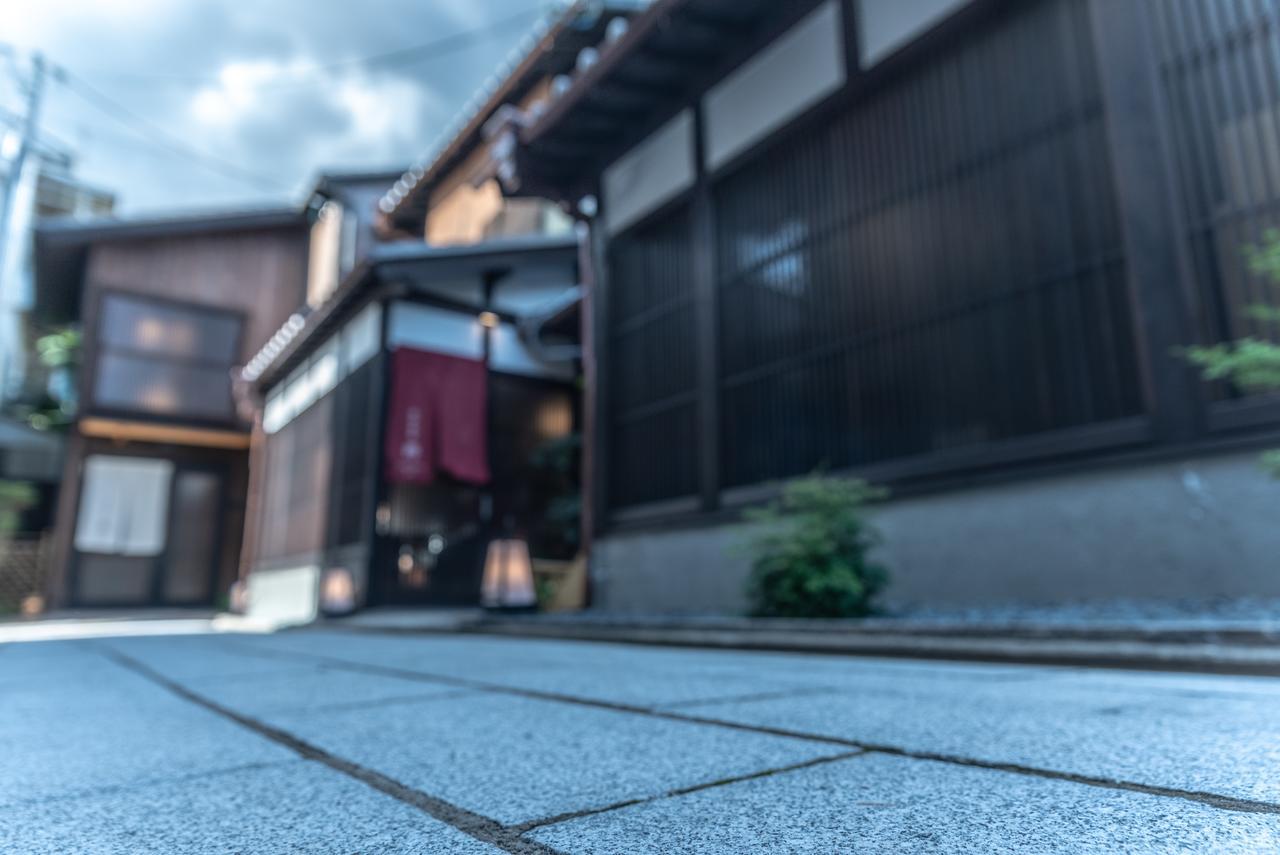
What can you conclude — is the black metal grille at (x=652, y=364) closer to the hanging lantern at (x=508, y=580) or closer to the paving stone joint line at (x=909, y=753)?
the hanging lantern at (x=508, y=580)

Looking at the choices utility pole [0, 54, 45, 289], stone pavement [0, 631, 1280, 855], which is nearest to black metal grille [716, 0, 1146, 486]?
stone pavement [0, 631, 1280, 855]

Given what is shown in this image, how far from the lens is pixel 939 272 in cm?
463

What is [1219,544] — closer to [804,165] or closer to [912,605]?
[912,605]

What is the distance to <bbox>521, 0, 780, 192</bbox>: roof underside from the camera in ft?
19.1

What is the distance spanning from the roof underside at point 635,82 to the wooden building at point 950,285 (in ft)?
0.10

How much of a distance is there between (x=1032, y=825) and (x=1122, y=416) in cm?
357

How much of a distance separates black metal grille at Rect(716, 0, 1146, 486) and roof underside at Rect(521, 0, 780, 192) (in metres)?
1.08

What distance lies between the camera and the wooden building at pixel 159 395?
560 inches

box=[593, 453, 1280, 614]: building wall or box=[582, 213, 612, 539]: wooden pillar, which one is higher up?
box=[582, 213, 612, 539]: wooden pillar

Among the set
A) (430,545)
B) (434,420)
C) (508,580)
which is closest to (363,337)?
(434,420)

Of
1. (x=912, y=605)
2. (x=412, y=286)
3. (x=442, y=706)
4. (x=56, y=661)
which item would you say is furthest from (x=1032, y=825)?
(x=412, y=286)

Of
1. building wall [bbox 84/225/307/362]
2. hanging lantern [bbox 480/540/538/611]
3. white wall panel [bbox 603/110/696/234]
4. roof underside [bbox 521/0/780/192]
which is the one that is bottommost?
hanging lantern [bbox 480/540/538/611]

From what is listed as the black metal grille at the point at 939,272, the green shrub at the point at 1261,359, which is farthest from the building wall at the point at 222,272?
the green shrub at the point at 1261,359

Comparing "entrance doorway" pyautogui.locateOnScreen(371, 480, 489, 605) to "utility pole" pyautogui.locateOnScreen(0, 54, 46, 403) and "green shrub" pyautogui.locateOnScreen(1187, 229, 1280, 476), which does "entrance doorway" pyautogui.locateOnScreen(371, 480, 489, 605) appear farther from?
"green shrub" pyautogui.locateOnScreen(1187, 229, 1280, 476)
